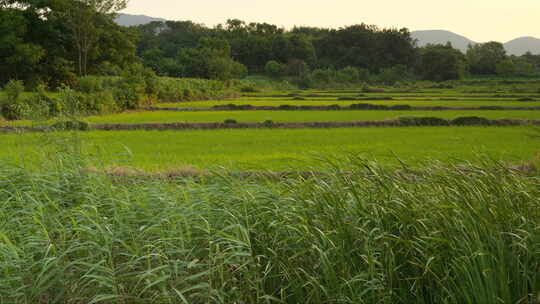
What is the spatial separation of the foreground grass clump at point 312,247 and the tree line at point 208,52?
30101 mm

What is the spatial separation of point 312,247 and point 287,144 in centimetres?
1078

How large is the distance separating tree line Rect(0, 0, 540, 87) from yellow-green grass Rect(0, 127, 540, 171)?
18.6m

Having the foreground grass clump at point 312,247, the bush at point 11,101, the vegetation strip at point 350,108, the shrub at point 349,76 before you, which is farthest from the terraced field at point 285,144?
the shrub at point 349,76

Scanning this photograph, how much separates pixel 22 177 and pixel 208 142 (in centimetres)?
885

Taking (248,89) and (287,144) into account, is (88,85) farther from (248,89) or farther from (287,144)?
(248,89)

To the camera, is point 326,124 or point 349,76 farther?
point 349,76

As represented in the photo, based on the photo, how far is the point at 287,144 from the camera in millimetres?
14648

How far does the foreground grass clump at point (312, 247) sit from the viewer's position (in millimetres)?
3732

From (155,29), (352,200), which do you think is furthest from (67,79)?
(155,29)

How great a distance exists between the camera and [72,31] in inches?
1578

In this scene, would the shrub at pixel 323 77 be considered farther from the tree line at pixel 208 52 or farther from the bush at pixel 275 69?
the bush at pixel 275 69

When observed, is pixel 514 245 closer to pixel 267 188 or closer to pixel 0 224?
pixel 267 188

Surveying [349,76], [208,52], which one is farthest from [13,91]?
[349,76]

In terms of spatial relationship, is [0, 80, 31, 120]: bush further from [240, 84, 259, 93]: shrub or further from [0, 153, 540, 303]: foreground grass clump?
[240, 84, 259, 93]: shrub
